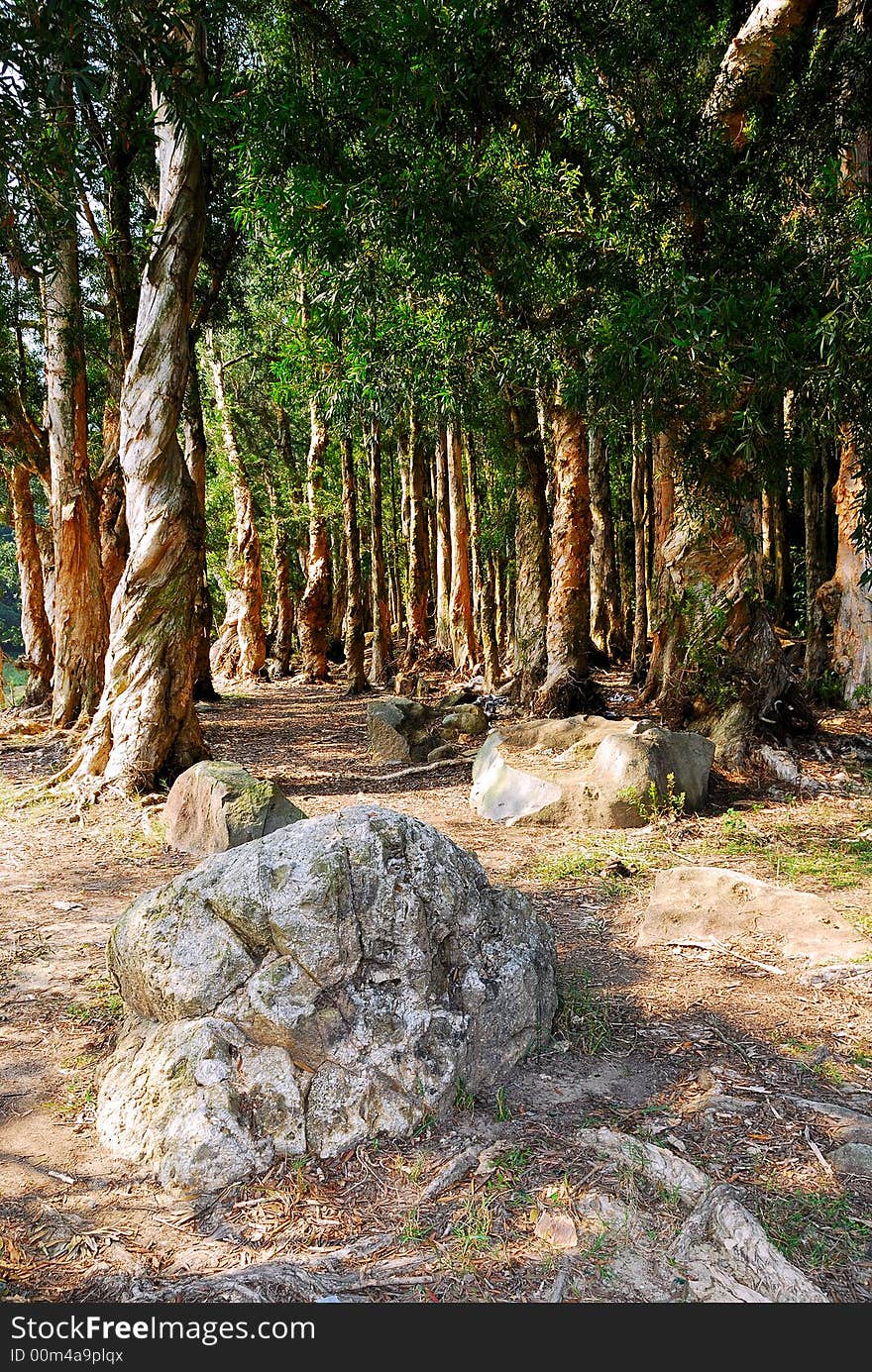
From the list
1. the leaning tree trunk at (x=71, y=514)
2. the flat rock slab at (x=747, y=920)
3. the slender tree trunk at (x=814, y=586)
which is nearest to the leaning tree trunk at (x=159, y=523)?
the leaning tree trunk at (x=71, y=514)

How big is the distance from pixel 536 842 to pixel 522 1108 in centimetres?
471

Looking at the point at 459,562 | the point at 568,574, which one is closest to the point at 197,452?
the point at 459,562

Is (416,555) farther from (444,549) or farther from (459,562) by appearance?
(459,562)

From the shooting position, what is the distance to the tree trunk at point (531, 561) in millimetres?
14844

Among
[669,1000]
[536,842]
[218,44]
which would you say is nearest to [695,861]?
[536,842]

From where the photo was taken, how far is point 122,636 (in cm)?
979

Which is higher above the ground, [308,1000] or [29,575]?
[29,575]

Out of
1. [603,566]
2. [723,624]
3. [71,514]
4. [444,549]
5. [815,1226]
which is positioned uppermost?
[444,549]

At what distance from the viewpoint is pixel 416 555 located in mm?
25266

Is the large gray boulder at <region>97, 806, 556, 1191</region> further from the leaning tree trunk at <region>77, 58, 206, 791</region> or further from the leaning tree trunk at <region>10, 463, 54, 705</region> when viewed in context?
the leaning tree trunk at <region>10, 463, 54, 705</region>

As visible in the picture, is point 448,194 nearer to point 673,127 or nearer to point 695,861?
point 673,127

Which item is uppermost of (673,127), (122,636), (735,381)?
(673,127)

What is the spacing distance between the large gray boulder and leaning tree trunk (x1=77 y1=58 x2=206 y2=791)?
587 centimetres

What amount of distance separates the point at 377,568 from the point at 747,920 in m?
16.2
